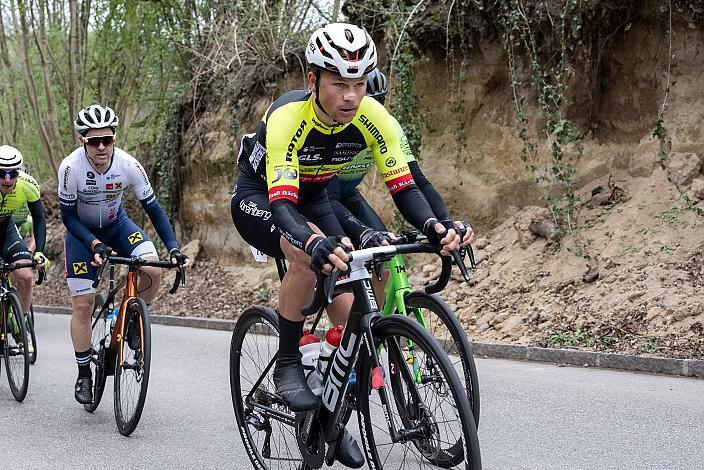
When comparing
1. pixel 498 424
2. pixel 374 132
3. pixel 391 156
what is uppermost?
pixel 374 132

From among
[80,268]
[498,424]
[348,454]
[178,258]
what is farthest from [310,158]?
[80,268]

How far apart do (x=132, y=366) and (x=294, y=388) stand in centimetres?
239

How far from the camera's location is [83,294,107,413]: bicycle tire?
6750mm

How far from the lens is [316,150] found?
4.45m

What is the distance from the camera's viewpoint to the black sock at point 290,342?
4363mm

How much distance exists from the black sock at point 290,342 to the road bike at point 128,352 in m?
1.75

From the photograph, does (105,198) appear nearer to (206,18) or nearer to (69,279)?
(69,279)

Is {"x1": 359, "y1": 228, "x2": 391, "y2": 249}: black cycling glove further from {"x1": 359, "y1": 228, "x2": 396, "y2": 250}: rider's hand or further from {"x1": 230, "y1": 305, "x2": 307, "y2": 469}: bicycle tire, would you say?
{"x1": 230, "y1": 305, "x2": 307, "y2": 469}: bicycle tire

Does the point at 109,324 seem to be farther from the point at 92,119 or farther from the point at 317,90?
the point at 317,90

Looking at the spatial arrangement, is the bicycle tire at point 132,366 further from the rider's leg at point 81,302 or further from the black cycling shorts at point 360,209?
the black cycling shorts at point 360,209

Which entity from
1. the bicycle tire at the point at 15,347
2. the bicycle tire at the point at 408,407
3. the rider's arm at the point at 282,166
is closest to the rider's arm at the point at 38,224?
the bicycle tire at the point at 15,347

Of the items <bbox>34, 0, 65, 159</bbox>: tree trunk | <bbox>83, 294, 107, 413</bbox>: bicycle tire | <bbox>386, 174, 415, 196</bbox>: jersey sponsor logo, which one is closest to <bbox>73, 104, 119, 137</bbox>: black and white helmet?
<bbox>83, 294, 107, 413</bbox>: bicycle tire

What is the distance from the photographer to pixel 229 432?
602cm

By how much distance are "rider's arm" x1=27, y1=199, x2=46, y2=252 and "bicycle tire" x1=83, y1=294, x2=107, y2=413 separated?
60.8 inches
